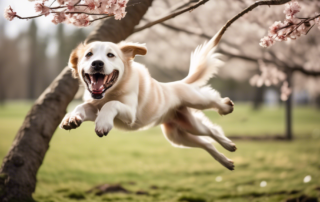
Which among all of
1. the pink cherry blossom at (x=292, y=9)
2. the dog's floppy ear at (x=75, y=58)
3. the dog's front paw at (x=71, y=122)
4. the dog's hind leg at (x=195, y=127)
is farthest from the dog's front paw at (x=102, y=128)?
the pink cherry blossom at (x=292, y=9)

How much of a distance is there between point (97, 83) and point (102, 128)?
45cm

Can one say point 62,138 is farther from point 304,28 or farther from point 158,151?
point 304,28

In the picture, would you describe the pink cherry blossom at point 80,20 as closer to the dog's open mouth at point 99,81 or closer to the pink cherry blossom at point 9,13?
the pink cherry blossom at point 9,13

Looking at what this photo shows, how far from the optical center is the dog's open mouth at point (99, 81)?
2403 mm

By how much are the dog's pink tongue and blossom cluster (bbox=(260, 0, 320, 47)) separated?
5.87ft

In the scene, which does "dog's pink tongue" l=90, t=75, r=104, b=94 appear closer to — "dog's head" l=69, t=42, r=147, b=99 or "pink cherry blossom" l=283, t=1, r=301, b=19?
"dog's head" l=69, t=42, r=147, b=99

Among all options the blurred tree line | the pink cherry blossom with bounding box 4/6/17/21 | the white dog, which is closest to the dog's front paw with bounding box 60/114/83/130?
the white dog

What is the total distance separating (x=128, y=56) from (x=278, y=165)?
24.7 feet

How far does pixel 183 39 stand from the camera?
43.5 feet

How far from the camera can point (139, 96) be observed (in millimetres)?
3012

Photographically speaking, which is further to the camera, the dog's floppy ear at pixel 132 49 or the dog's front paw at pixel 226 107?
the dog's front paw at pixel 226 107

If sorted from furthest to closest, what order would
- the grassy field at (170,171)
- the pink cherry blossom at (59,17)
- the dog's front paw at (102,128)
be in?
the grassy field at (170,171)
the pink cherry blossom at (59,17)
the dog's front paw at (102,128)

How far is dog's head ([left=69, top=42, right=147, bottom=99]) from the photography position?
2.38 metres

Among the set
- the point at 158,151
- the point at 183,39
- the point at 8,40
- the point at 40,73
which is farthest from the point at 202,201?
the point at 40,73
